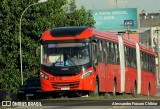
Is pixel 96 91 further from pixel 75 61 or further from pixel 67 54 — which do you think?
pixel 67 54

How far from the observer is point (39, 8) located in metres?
59.2

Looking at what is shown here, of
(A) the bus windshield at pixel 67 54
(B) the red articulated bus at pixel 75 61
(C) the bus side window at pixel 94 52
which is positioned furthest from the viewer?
(C) the bus side window at pixel 94 52

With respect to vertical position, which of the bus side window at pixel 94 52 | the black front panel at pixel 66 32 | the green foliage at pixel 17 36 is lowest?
the green foliage at pixel 17 36

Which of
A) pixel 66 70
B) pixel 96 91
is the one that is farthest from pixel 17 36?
pixel 66 70

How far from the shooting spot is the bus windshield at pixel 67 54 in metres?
30.0

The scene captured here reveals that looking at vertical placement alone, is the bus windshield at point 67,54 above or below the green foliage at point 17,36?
above

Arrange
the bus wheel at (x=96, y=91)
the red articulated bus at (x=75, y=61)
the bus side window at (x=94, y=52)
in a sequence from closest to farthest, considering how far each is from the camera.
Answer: the red articulated bus at (x=75, y=61), the bus side window at (x=94, y=52), the bus wheel at (x=96, y=91)

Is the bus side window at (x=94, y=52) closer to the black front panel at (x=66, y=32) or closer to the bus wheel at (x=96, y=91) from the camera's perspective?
the black front panel at (x=66, y=32)

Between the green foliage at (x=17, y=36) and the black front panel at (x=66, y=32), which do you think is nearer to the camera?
the black front panel at (x=66, y=32)

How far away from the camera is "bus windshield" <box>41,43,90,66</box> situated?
98.5 ft

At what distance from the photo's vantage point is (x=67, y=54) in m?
29.9

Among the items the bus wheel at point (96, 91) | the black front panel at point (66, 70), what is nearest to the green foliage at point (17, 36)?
the bus wheel at point (96, 91)

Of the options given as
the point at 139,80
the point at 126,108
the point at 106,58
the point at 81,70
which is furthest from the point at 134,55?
the point at 126,108

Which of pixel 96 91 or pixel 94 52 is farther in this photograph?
pixel 96 91
